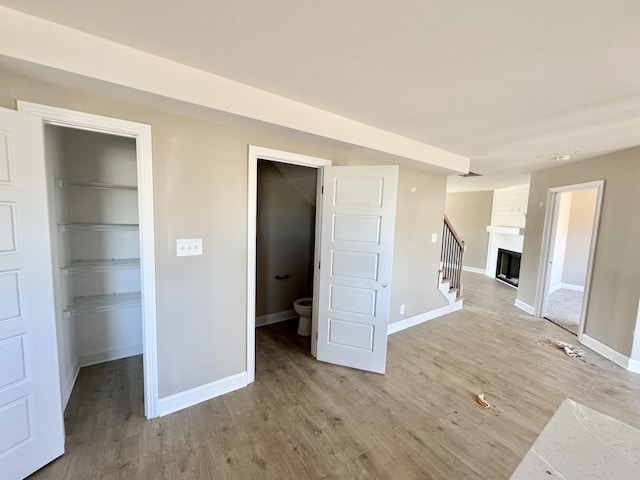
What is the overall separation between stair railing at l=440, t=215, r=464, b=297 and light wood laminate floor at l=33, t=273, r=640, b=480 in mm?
1566

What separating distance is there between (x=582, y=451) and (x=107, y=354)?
3.61 metres

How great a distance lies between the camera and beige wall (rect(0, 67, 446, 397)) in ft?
6.43

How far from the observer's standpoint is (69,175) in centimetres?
249

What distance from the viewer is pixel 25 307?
150 centimetres

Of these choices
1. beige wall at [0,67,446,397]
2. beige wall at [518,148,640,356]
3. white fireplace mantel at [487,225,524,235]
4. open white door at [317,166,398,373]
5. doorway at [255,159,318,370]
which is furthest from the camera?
white fireplace mantel at [487,225,524,235]

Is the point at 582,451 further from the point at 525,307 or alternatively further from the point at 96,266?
the point at 525,307

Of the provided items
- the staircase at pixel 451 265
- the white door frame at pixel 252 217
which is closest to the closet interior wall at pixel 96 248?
the white door frame at pixel 252 217

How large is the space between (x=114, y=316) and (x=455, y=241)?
16.0 ft

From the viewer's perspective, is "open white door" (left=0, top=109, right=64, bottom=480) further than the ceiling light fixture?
No

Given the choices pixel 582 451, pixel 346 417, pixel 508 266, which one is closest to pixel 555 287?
A: pixel 508 266

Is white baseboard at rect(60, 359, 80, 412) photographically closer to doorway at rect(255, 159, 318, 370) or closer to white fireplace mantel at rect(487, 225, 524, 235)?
doorway at rect(255, 159, 318, 370)

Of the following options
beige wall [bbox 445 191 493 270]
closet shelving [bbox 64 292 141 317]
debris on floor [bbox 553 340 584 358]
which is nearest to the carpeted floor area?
debris on floor [bbox 553 340 584 358]

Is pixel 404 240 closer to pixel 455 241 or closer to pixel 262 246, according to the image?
pixel 455 241

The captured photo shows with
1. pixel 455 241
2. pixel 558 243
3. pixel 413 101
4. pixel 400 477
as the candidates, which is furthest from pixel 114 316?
pixel 558 243
